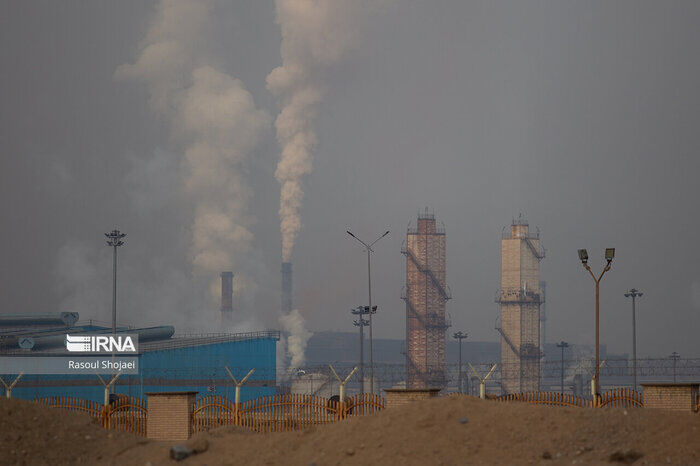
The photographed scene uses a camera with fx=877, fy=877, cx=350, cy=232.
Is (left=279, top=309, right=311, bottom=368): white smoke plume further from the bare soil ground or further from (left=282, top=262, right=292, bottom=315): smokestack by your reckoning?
the bare soil ground

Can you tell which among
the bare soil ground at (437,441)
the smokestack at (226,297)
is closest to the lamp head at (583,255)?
the bare soil ground at (437,441)

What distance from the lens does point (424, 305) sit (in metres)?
122

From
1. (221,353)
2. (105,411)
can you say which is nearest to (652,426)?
(105,411)

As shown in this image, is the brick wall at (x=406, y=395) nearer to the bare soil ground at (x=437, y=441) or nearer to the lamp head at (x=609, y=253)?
the bare soil ground at (x=437, y=441)

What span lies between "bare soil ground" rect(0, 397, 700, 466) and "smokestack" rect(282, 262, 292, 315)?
120m

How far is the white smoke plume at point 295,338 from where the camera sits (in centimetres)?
12325

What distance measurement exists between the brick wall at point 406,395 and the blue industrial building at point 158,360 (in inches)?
1524

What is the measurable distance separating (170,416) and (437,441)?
36.2 ft

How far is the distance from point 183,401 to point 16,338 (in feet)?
175

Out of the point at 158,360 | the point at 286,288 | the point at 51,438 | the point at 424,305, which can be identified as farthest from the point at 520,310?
the point at 51,438

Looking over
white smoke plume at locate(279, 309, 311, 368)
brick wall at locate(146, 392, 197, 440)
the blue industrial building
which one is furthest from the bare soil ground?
white smoke plume at locate(279, 309, 311, 368)

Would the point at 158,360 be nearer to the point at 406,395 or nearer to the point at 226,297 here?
the point at 406,395

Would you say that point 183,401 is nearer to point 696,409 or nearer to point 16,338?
point 696,409

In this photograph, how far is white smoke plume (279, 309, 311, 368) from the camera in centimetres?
12325
